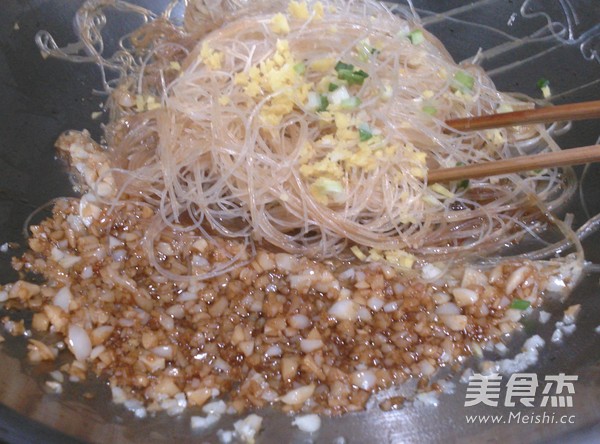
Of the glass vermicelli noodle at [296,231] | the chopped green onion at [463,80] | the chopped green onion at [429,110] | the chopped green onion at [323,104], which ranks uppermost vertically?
the chopped green onion at [323,104]

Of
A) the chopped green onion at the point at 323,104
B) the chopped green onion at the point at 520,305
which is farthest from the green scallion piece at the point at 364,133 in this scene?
the chopped green onion at the point at 520,305

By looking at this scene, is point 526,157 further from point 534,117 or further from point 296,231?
point 296,231

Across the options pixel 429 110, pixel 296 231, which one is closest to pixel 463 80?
pixel 429 110

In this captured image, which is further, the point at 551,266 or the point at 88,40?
the point at 88,40

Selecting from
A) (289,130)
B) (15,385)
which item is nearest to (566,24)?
(289,130)

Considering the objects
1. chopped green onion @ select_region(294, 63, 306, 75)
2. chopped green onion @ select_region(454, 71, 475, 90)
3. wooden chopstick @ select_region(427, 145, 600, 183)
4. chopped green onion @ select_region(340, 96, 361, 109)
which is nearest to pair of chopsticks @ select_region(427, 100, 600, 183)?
wooden chopstick @ select_region(427, 145, 600, 183)

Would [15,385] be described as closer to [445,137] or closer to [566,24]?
[445,137]

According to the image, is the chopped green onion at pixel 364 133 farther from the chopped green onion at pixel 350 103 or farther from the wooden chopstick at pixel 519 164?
the wooden chopstick at pixel 519 164
